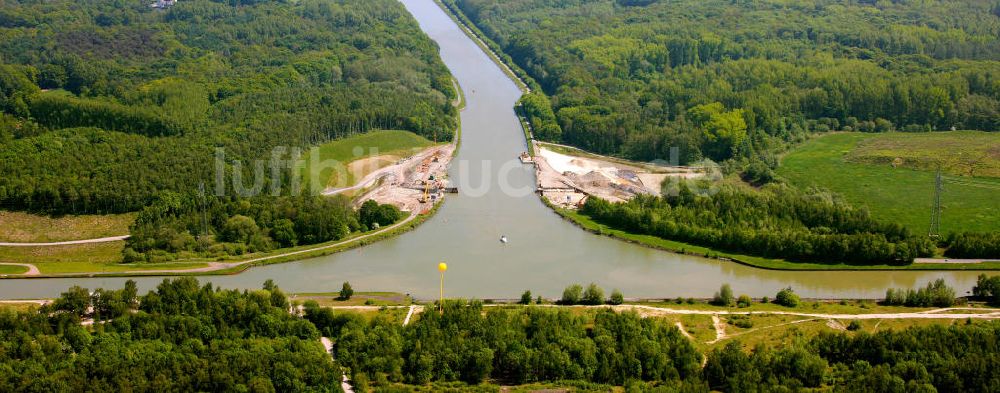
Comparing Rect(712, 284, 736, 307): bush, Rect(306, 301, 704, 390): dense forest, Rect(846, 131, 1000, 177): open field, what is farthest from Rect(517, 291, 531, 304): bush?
Rect(846, 131, 1000, 177): open field

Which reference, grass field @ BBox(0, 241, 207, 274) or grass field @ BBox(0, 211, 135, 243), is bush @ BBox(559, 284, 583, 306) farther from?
grass field @ BBox(0, 211, 135, 243)

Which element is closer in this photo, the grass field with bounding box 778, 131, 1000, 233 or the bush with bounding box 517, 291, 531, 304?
the bush with bounding box 517, 291, 531, 304

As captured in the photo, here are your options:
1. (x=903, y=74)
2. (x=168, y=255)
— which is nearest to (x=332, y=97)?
(x=168, y=255)

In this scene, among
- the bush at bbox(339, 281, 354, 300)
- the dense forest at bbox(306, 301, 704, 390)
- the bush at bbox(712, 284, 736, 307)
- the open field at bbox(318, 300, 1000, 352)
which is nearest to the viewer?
the dense forest at bbox(306, 301, 704, 390)

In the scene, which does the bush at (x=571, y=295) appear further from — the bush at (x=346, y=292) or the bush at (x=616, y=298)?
the bush at (x=346, y=292)

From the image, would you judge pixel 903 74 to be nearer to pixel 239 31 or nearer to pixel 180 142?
pixel 180 142

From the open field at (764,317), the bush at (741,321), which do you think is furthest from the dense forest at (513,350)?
the bush at (741,321)

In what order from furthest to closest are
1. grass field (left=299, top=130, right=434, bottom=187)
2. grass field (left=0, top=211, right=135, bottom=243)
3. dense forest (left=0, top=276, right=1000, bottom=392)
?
A: grass field (left=299, top=130, right=434, bottom=187) → grass field (left=0, top=211, right=135, bottom=243) → dense forest (left=0, top=276, right=1000, bottom=392)

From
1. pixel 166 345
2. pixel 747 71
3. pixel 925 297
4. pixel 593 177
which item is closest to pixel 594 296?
pixel 925 297
